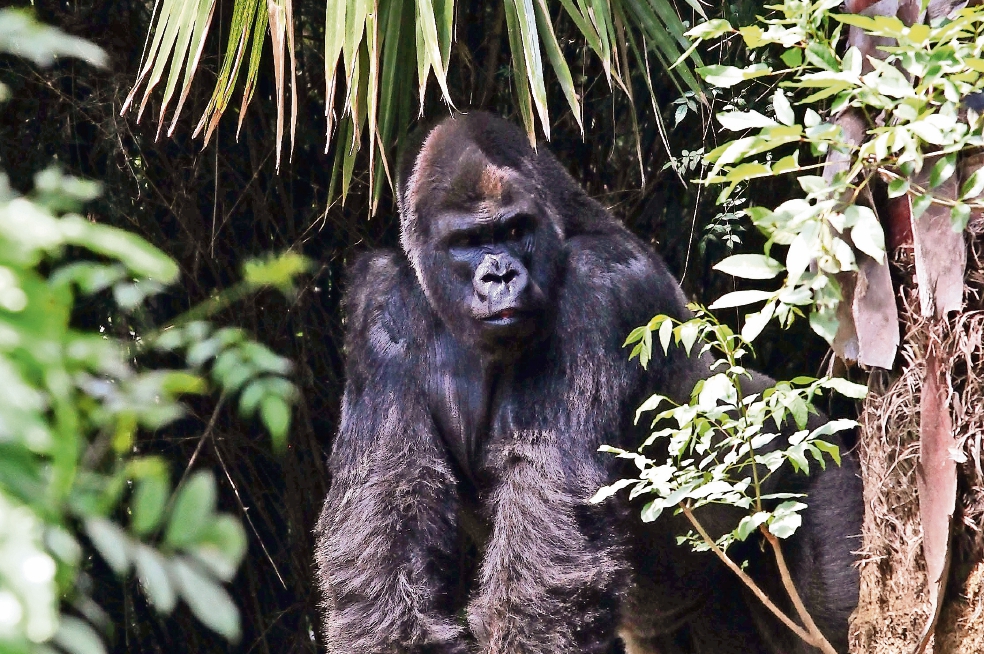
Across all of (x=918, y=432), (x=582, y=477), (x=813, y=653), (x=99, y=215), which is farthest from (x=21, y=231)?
(x=99, y=215)

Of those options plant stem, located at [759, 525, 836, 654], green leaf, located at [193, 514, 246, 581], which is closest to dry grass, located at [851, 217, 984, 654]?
plant stem, located at [759, 525, 836, 654]

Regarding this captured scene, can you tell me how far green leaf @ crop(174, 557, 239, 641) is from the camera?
36.6 inches

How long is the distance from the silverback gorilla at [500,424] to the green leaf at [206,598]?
7.19 ft

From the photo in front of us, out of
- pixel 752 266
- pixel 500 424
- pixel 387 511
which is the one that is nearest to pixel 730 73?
pixel 752 266

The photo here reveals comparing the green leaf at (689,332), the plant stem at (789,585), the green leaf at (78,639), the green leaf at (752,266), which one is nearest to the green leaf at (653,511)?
the plant stem at (789,585)

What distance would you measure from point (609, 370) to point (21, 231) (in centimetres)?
254

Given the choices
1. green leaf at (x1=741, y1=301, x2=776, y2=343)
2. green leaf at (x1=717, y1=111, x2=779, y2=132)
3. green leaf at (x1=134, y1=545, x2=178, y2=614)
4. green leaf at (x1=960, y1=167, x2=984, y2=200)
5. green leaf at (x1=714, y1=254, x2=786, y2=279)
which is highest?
green leaf at (x1=717, y1=111, x2=779, y2=132)

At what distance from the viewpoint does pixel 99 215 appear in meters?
4.66

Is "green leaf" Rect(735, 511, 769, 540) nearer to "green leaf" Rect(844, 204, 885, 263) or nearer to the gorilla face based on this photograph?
"green leaf" Rect(844, 204, 885, 263)

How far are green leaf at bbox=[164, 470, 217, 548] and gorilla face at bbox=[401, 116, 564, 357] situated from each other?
2242 mm

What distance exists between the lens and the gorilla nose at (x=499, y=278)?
127 inches

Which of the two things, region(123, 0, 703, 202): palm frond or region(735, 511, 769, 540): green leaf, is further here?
region(123, 0, 703, 202): palm frond

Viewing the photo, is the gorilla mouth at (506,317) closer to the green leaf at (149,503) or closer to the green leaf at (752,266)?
the green leaf at (752,266)

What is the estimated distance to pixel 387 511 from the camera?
3.31 meters
